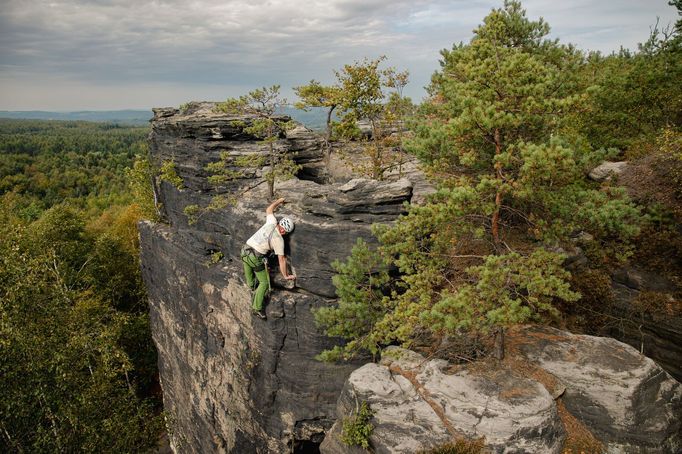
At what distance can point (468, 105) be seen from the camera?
9.13 meters

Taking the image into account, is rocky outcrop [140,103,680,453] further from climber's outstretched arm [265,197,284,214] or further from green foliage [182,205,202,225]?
climber's outstretched arm [265,197,284,214]

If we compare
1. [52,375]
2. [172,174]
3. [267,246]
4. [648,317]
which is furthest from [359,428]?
[172,174]

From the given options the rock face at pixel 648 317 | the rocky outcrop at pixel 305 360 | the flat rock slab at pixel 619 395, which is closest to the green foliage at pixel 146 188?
the rocky outcrop at pixel 305 360

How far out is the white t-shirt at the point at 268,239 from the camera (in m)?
Answer: 12.9

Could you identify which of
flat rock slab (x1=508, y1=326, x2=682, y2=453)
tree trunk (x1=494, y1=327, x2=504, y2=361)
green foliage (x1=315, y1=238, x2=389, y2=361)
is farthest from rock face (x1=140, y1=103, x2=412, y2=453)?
flat rock slab (x1=508, y1=326, x2=682, y2=453)

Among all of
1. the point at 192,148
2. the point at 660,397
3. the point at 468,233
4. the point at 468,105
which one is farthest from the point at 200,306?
the point at 660,397

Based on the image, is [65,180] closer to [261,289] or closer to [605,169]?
[261,289]

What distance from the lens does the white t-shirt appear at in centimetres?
1286

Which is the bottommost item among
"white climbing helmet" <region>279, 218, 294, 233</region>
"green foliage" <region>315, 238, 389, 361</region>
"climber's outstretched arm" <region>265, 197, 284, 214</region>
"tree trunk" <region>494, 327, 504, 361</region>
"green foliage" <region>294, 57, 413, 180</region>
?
"tree trunk" <region>494, 327, 504, 361</region>

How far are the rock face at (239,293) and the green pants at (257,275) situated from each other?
37 cm

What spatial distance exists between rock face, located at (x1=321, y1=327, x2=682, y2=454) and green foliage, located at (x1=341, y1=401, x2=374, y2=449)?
159mm

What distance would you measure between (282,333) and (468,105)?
29.6ft

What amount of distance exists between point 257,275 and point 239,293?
2367 mm

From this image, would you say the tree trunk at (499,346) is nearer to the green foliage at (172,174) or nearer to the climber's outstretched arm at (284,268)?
the climber's outstretched arm at (284,268)
